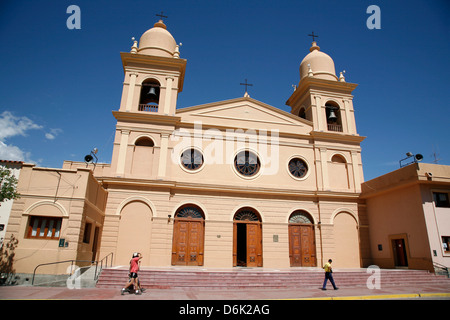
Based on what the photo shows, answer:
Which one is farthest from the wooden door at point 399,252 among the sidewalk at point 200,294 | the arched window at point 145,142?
the arched window at point 145,142

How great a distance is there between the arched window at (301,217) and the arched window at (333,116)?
684 cm

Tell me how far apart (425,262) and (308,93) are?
1270 centimetres

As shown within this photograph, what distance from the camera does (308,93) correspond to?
71.6ft

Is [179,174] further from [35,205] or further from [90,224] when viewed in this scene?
[35,205]

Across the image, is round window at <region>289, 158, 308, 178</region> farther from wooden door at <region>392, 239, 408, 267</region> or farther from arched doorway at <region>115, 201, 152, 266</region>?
arched doorway at <region>115, 201, 152, 266</region>

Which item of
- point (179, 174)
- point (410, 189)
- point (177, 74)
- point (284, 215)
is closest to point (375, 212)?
point (410, 189)

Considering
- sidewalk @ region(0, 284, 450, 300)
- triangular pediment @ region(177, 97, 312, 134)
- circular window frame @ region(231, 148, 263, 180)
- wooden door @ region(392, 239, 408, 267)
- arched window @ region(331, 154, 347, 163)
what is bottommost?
sidewalk @ region(0, 284, 450, 300)

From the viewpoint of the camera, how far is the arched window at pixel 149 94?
19.2 m

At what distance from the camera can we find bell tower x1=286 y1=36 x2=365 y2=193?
20000mm

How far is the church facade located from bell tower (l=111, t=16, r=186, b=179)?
62mm

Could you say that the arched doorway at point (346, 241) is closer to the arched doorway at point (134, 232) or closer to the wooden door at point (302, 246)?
the wooden door at point (302, 246)

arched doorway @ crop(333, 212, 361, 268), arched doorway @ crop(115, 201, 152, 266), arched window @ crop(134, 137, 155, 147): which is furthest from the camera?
arched window @ crop(134, 137, 155, 147)

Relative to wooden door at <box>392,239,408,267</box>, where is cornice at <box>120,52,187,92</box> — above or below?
above

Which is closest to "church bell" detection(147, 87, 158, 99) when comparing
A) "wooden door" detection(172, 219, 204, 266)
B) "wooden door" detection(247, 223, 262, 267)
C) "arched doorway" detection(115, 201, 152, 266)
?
"arched doorway" detection(115, 201, 152, 266)
